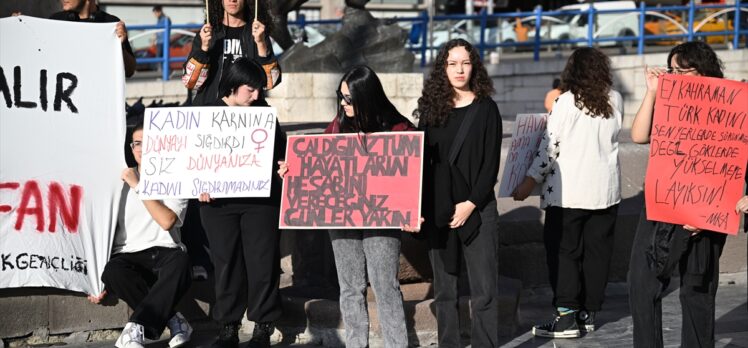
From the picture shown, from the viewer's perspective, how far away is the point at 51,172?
6711mm

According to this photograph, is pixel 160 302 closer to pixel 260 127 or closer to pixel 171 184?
pixel 171 184

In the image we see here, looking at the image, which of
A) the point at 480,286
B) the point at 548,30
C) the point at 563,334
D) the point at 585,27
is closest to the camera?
the point at 480,286

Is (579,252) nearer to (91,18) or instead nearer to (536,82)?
(91,18)

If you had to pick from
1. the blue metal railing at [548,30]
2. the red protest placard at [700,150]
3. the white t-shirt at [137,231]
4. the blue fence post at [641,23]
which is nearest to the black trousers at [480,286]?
the red protest placard at [700,150]

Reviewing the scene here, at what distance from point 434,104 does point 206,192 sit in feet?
4.10

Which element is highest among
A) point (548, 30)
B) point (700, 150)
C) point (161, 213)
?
point (548, 30)

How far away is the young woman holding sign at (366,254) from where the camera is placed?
5.88 m

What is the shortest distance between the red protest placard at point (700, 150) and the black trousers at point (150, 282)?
2453 millimetres

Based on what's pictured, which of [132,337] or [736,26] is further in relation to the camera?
[736,26]

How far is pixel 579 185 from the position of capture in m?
6.82

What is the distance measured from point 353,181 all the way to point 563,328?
67.9 inches

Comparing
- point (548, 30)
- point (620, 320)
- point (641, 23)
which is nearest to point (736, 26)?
point (641, 23)

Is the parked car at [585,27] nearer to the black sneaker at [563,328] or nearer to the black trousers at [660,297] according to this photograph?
the black sneaker at [563,328]

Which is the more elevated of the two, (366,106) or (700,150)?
(366,106)
